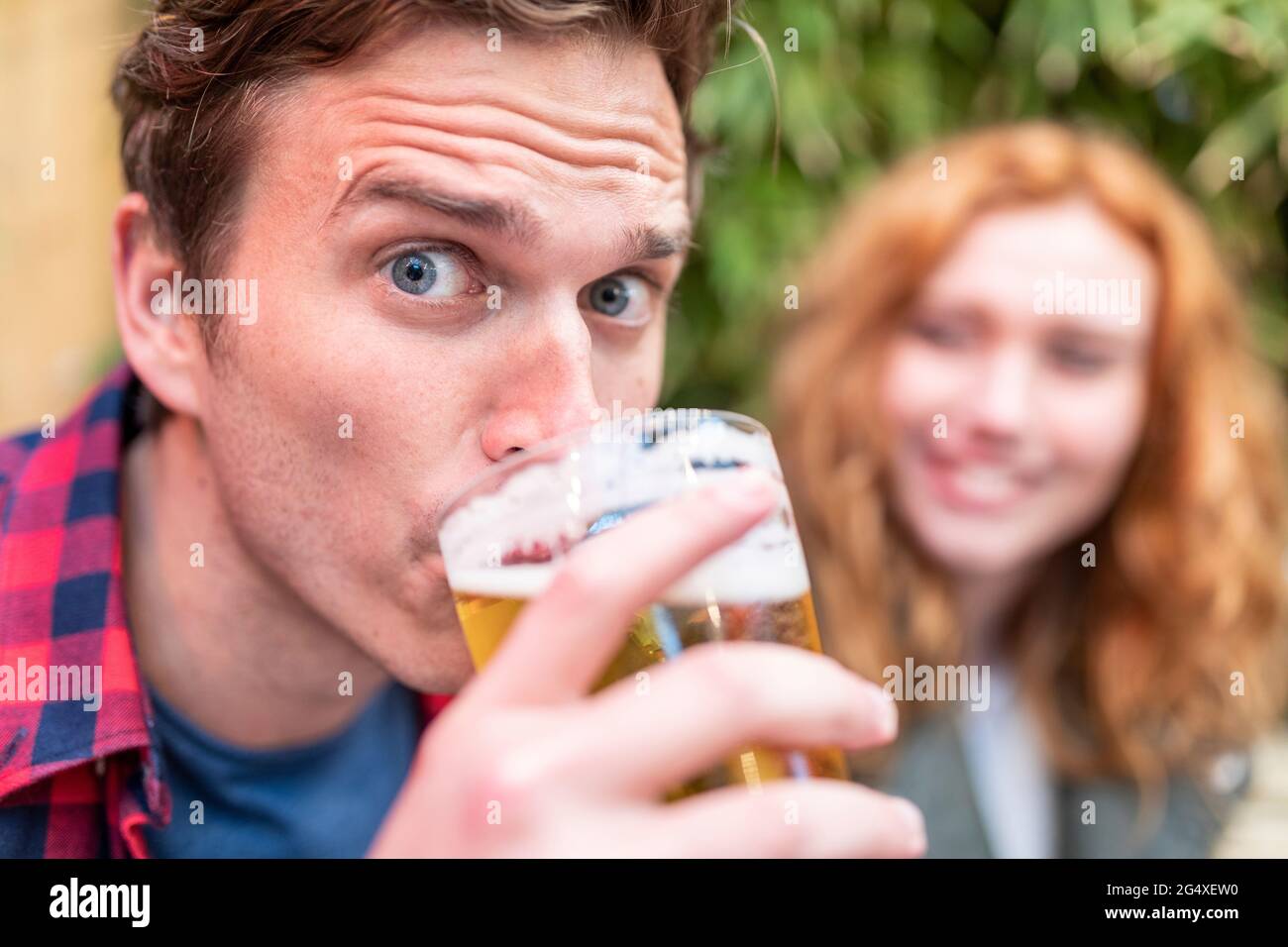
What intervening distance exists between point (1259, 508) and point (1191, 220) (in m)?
0.83

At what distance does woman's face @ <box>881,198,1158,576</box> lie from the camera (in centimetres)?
263

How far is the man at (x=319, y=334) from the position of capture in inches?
52.4

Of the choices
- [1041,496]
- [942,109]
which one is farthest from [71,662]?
[942,109]

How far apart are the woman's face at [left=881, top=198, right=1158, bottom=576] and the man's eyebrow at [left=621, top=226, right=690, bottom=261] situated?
136 centimetres

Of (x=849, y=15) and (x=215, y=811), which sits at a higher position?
(x=849, y=15)

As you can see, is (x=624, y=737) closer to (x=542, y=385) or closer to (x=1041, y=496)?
(x=542, y=385)

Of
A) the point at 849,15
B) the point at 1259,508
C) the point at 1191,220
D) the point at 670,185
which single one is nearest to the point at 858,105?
the point at 849,15

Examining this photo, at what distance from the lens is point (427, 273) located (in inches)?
53.4

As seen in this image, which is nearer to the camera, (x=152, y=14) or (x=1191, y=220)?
(x=152, y=14)

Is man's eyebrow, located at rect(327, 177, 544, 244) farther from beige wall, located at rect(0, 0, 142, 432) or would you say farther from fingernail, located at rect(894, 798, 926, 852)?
beige wall, located at rect(0, 0, 142, 432)

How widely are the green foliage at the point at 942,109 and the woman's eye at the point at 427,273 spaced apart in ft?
5.44

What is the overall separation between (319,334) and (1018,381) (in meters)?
1.80
